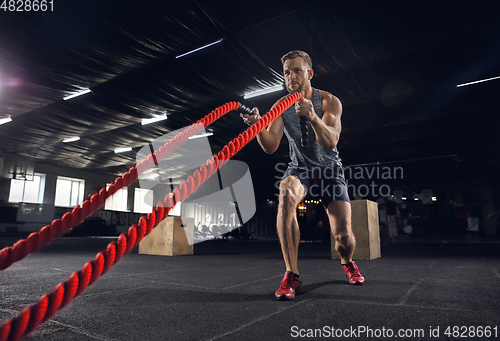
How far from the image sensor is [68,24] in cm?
480

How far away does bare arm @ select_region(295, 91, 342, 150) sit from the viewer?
1786 mm

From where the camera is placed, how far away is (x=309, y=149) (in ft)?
7.32

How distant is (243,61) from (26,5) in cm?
349

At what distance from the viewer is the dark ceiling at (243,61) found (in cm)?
462

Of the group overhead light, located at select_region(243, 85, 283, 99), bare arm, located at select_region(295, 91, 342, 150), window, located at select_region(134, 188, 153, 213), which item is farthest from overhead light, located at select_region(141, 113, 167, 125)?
window, located at select_region(134, 188, 153, 213)

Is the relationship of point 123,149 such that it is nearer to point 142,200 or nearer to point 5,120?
point 5,120

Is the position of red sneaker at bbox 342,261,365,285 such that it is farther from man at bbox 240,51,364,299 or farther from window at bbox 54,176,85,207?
window at bbox 54,176,85,207

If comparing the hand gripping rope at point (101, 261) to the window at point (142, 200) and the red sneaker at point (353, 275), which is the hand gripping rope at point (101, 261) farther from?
the window at point (142, 200)

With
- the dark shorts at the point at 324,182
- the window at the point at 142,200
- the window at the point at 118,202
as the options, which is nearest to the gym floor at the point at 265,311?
the dark shorts at the point at 324,182

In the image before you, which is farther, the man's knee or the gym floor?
the man's knee

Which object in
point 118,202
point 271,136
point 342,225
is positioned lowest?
point 342,225

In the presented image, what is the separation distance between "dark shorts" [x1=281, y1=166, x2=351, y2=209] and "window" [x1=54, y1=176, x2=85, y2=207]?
1804cm

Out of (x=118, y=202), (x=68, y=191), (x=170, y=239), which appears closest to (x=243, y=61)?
(x=170, y=239)

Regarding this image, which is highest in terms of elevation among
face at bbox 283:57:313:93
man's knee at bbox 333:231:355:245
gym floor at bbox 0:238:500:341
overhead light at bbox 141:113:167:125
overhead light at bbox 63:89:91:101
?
overhead light at bbox 63:89:91:101
